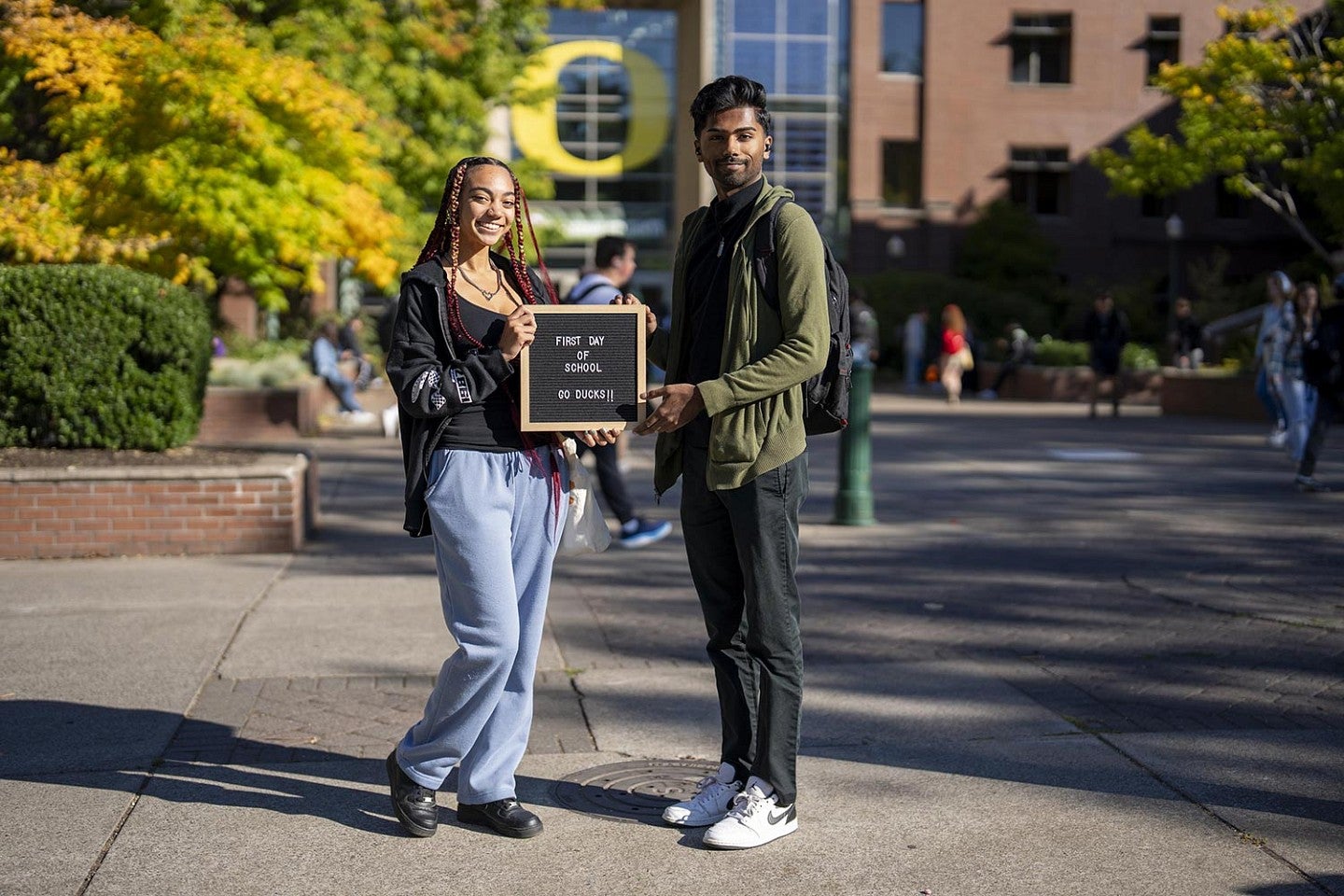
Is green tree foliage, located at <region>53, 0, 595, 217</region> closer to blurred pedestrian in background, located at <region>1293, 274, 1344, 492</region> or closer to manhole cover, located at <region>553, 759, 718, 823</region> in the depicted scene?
blurred pedestrian in background, located at <region>1293, 274, 1344, 492</region>

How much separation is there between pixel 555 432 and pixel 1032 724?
88.0 inches

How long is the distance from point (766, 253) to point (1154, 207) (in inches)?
1682

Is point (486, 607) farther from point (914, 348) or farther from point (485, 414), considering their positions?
point (914, 348)

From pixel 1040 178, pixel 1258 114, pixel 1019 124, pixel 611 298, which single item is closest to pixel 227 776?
pixel 611 298

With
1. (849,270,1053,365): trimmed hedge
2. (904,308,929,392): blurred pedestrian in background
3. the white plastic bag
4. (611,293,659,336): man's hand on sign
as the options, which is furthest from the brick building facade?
the white plastic bag

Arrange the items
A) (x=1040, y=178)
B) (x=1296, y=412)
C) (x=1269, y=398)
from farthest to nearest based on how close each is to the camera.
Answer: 1. (x=1040, y=178)
2. (x=1269, y=398)
3. (x=1296, y=412)

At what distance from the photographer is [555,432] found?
4.33 meters

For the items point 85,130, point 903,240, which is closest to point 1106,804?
point 85,130

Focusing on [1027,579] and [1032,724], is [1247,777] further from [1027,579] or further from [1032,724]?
[1027,579]

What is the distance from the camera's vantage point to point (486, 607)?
4156mm

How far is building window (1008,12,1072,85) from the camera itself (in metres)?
43.1

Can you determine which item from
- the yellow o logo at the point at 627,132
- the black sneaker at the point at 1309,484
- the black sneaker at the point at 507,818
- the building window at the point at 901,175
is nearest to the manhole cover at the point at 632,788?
the black sneaker at the point at 507,818

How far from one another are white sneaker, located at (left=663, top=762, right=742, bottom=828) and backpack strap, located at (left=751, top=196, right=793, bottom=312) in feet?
4.74

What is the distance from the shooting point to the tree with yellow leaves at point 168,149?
37.7 ft
